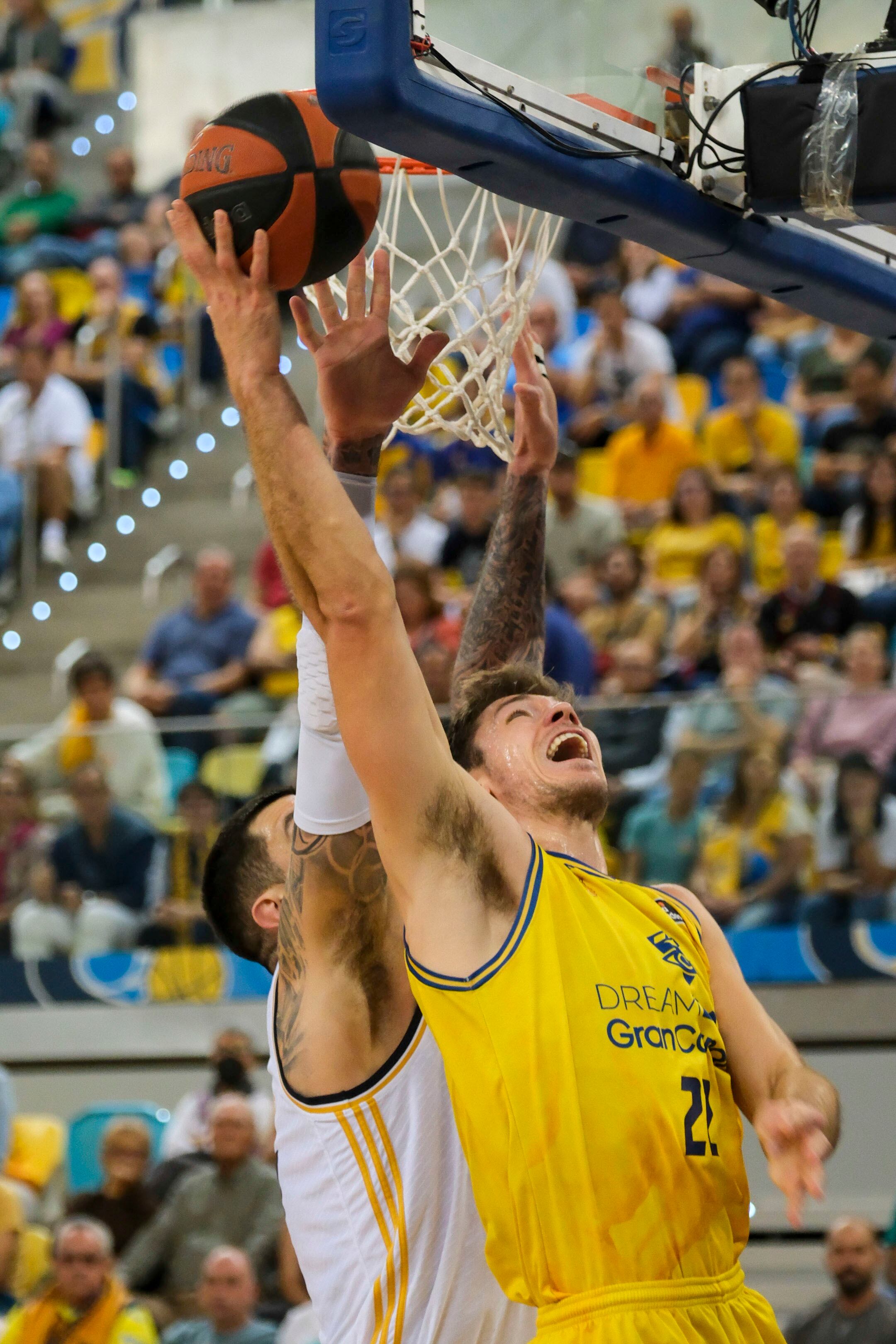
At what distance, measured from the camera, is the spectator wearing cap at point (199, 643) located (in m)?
10.2

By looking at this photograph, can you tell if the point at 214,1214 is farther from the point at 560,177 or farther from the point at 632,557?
→ the point at 560,177

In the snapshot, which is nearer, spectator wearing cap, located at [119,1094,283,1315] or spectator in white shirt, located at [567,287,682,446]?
spectator wearing cap, located at [119,1094,283,1315]

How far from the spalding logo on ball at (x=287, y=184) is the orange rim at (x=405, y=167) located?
0.34 metres

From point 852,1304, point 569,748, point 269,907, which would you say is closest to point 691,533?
point 852,1304

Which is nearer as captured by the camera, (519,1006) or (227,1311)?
(519,1006)

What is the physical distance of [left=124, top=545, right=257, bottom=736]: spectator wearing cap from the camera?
10.2m

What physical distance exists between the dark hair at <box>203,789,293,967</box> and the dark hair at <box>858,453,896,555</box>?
6011 millimetres

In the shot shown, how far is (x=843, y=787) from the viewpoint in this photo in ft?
24.4

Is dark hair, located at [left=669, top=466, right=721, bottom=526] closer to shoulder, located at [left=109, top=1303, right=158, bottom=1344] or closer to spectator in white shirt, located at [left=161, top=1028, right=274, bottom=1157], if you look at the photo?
spectator in white shirt, located at [left=161, top=1028, right=274, bottom=1157]

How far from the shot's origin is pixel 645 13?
Result: 143 inches

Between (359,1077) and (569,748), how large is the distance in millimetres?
751

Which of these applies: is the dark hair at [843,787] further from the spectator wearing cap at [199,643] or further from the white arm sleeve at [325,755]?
the white arm sleeve at [325,755]

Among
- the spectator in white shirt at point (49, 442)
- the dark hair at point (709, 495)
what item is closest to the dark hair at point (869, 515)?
the dark hair at point (709, 495)

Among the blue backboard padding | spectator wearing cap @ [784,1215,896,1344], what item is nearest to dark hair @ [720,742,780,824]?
spectator wearing cap @ [784,1215,896,1344]
